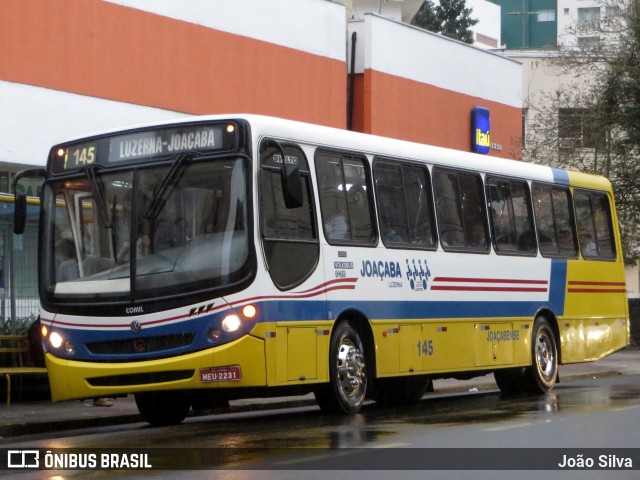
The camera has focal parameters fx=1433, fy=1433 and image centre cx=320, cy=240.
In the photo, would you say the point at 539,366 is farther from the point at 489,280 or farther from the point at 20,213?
the point at 20,213

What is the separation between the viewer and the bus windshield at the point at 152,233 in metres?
13.3

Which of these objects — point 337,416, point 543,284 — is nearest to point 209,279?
point 337,416

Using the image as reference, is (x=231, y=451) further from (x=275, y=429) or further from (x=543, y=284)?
(x=543, y=284)

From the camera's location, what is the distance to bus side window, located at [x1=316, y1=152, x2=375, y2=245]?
1472cm

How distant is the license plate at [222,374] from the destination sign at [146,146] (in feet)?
6.85

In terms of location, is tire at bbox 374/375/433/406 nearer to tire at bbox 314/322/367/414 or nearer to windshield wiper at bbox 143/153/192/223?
tire at bbox 314/322/367/414

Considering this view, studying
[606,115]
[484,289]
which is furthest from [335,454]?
[606,115]

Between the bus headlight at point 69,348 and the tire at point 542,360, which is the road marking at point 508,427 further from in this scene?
the tire at point 542,360

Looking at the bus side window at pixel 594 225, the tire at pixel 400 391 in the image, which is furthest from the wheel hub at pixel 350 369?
the bus side window at pixel 594 225

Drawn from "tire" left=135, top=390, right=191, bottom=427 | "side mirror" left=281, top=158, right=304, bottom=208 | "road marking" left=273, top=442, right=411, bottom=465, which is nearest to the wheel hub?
"tire" left=135, top=390, right=191, bottom=427

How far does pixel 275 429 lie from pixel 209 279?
1538 mm

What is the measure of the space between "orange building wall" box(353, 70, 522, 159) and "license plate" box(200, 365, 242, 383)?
1981cm

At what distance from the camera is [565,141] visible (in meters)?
35.5

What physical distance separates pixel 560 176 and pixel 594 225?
1235 millimetres
